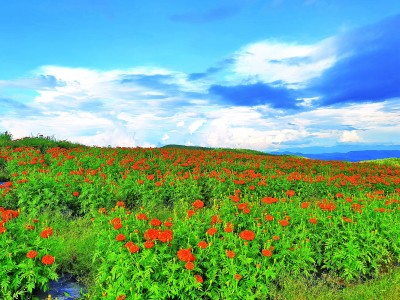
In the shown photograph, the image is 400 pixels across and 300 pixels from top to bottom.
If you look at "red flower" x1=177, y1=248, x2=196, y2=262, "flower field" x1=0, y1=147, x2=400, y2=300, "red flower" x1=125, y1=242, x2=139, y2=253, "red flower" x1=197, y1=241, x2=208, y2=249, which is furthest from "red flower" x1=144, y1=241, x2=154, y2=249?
"red flower" x1=197, y1=241, x2=208, y2=249

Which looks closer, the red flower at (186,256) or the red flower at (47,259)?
the red flower at (186,256)

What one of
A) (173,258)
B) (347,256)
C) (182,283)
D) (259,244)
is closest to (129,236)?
(173,258)

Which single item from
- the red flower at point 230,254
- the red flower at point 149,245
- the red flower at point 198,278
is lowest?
the red flower at point 198,278

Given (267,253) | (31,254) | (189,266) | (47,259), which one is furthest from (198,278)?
(31,254)

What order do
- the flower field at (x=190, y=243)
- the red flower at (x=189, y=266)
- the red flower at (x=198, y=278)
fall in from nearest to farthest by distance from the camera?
1. the red flower at (x=189, y=266)
2. the red flower at (x=198, y=278)
3. the flower field at (x=190, y=243)

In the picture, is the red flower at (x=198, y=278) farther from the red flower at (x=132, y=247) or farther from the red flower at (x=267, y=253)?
the red flower at (x=267, y=253)

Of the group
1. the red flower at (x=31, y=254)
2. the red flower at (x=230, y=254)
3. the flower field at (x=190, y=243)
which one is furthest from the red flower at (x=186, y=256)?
the red flower at (x=31, y=254)

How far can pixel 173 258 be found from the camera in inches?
195

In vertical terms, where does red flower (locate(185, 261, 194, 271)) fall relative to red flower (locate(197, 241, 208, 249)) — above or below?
below

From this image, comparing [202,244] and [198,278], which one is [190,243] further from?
[198,278]

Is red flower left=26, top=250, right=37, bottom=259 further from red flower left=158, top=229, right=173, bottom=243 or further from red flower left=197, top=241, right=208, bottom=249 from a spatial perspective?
red flower left=197, top=241, right=208, bottom=249

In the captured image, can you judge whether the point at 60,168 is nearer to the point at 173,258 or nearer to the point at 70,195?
the point at 70,195

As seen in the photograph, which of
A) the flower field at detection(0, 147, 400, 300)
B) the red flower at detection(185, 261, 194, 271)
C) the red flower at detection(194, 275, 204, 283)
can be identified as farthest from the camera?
the flower field at detection(0, 147, 400, 300)

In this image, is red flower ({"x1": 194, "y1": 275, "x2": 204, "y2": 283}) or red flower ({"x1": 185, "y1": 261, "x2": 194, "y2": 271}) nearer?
red flower ({"x1": 185, "y1": 261, "x2": 194, "y2": 271})
